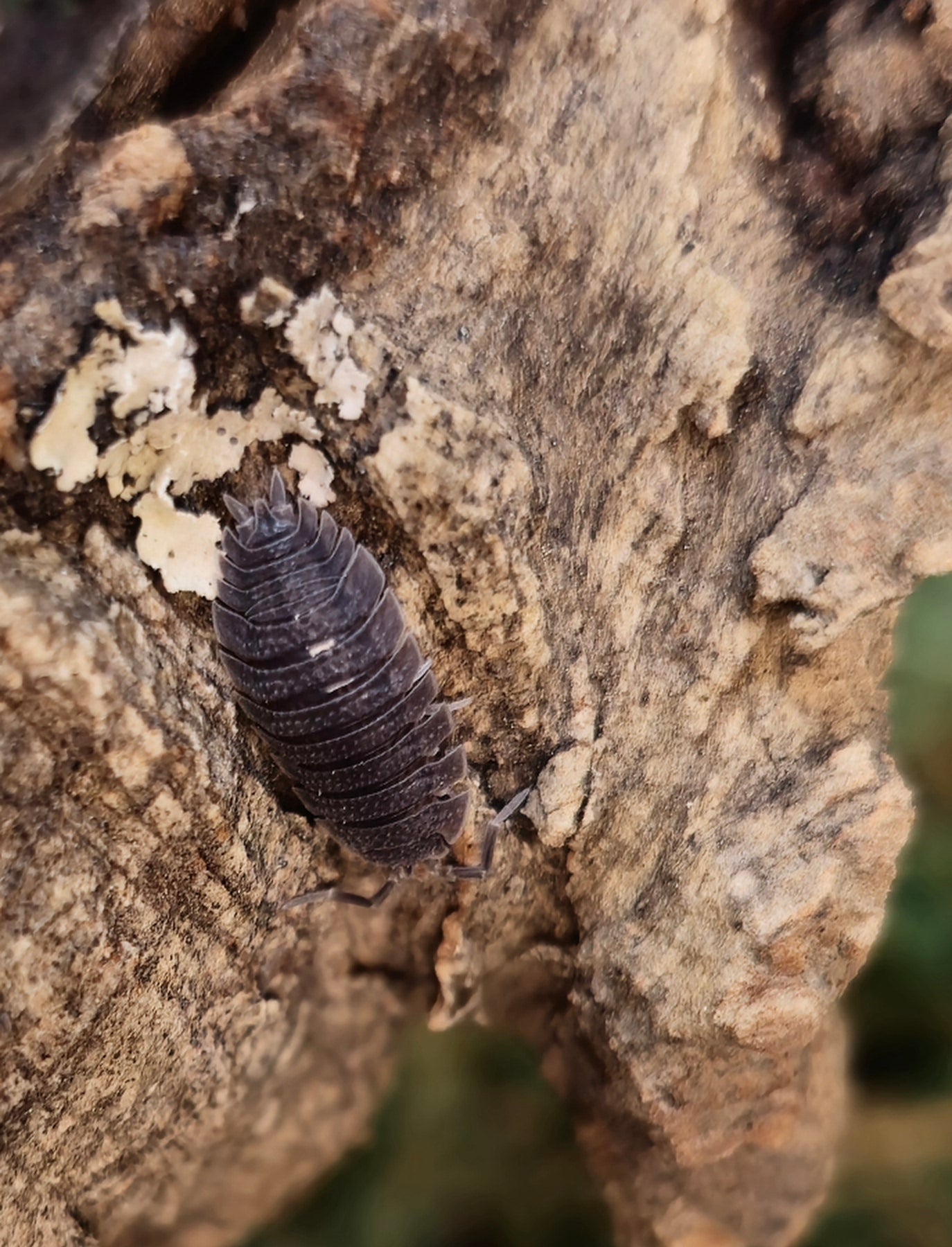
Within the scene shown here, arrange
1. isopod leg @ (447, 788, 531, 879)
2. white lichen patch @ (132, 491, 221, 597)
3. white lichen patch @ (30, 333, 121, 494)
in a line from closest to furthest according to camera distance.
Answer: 1. white lichen patch @ (30, 333, 121, 494)
2. white lichen patch @ (132, 491, 221, 597)
3. isopod leg @ (447, 788, 531, 879)

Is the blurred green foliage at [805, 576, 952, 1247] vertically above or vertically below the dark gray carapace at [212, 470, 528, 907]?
below

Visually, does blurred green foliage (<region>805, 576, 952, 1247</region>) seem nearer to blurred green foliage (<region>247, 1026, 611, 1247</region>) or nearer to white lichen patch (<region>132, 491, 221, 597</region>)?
blurred green foliage (<region>247, 1026, 611, 1247</region>)

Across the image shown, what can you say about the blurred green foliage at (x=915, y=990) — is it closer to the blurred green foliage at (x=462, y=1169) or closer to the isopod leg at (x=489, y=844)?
the blurred green foliage at (x=462, y=1169)

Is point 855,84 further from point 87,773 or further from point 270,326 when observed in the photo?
point 87,773

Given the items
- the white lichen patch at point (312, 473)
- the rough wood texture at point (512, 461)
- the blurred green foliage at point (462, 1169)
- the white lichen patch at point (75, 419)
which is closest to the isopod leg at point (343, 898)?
the rough wood texture at point (512, 461)

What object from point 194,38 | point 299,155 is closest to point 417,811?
point 299,155

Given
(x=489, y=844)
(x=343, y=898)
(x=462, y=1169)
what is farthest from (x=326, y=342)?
(x=462, y=1169)

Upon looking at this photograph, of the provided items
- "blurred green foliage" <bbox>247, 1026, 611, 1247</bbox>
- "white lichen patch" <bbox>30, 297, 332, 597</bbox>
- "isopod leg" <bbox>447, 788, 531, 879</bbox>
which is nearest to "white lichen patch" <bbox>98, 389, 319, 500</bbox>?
"white lichen patch" <bbox>30, 297, 332, 597</bbox>
